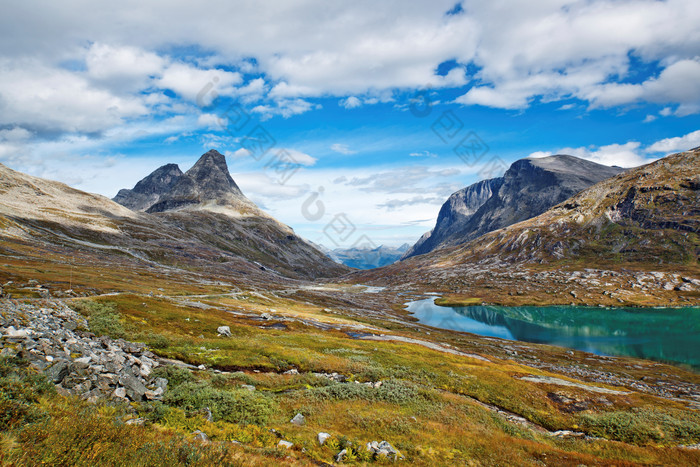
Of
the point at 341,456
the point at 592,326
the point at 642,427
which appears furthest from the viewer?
the point at 592,326

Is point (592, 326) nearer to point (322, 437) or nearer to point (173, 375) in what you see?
point (322, 437)

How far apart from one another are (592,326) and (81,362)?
147 metres

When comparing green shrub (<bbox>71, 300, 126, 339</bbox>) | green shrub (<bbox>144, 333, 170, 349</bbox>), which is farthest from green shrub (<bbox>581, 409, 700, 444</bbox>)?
green shrub (<bbox>71, 300, 126, 339</bbox>)

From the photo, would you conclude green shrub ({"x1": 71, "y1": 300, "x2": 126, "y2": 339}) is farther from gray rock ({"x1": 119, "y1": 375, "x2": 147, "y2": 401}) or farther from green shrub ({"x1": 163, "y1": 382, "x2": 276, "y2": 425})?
green shrub ({"x1": 163, "y1": 382, "x2": 276, "y2": 425})

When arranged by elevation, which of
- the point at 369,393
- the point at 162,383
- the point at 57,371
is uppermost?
the point at 57,371

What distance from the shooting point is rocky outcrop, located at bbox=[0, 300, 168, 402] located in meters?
14.4

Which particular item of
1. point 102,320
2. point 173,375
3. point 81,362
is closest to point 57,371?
point 81,362

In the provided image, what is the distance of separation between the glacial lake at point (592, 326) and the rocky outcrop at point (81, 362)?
10438 cm

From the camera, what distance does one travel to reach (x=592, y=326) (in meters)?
116

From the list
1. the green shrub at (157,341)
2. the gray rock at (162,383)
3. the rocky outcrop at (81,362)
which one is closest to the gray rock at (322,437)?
the rocky outcrop at (81,362)

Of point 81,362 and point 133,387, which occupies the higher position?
point 81,362

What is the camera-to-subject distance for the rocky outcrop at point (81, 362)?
1441cm

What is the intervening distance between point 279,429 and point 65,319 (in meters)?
25.9

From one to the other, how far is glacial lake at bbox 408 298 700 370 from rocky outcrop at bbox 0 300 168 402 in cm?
10438
